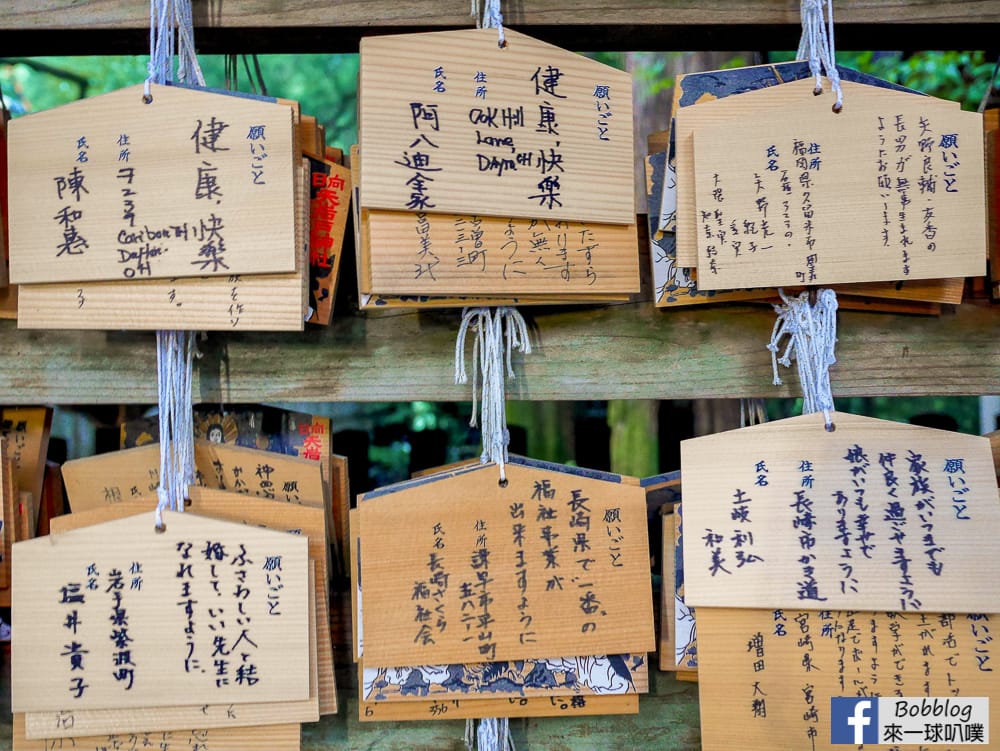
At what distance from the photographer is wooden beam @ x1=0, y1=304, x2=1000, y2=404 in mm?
805

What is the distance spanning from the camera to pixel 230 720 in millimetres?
733

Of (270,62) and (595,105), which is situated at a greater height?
(270,62)

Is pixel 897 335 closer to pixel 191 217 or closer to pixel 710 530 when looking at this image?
pixel 710 530

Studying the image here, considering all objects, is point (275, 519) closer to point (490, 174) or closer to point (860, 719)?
point (490, 174)

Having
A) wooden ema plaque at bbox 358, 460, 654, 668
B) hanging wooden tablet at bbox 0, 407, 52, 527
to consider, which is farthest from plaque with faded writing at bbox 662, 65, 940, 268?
hanging wooden tablet at bbox 0, 407, 52, 527

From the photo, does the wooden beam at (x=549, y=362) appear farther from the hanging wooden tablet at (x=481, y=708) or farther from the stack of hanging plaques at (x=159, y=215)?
the hanging wooden tablet at (x=481, y=708)

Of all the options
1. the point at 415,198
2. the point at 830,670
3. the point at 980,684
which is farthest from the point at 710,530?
the point at 415,198

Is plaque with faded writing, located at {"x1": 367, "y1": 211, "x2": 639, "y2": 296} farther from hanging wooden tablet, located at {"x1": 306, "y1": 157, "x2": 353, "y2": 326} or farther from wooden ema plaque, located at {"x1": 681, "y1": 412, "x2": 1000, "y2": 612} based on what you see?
wooden ema plaque, located at {"x1": 681, "y1": 412, "x2": 1000, "y2": 612}

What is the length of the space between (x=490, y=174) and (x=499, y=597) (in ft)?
1.30

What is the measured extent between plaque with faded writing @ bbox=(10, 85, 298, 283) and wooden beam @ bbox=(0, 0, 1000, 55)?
0.12m

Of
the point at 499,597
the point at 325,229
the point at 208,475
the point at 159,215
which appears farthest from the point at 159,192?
the point at 499,597

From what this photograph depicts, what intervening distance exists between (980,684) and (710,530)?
28cm

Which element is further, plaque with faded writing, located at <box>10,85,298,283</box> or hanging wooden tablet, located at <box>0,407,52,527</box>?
hanging wooden tablet, located at <box>0,407,52,527</box>

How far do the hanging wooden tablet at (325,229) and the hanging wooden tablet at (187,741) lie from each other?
1.27ft
